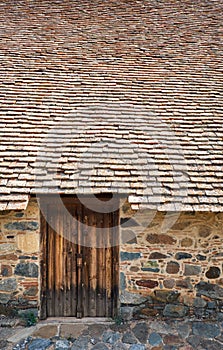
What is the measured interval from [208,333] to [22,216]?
315 centimetres

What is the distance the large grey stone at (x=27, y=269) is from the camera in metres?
4.13

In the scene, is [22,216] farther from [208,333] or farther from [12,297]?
[208,333]

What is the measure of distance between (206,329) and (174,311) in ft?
1.61

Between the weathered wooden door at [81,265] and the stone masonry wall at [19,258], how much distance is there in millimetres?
229

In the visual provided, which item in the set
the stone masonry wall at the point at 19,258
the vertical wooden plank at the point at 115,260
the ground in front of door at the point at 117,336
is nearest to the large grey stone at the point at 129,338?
the ground in front of door at the point at 117,336

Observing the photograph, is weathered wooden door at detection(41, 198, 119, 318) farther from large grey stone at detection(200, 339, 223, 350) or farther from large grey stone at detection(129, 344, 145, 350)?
large grey stone at detection(200, 339, 223, 350)

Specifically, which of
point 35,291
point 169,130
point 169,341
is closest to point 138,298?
point 169,341

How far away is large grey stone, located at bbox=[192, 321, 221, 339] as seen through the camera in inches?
150

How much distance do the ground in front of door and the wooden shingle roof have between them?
1.78m

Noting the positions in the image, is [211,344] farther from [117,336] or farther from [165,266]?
[117,336]

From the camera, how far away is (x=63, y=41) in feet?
21.2

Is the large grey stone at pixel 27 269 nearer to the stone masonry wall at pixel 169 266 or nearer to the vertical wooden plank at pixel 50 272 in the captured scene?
the vertical wooden plank at pixel 50 272

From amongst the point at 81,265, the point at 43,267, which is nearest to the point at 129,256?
the point at 81,265

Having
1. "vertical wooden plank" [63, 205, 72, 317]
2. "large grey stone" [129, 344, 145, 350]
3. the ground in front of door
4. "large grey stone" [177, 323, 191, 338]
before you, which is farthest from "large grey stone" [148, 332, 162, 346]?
"vertical wooden plank" [63, 205, 72, 317]
